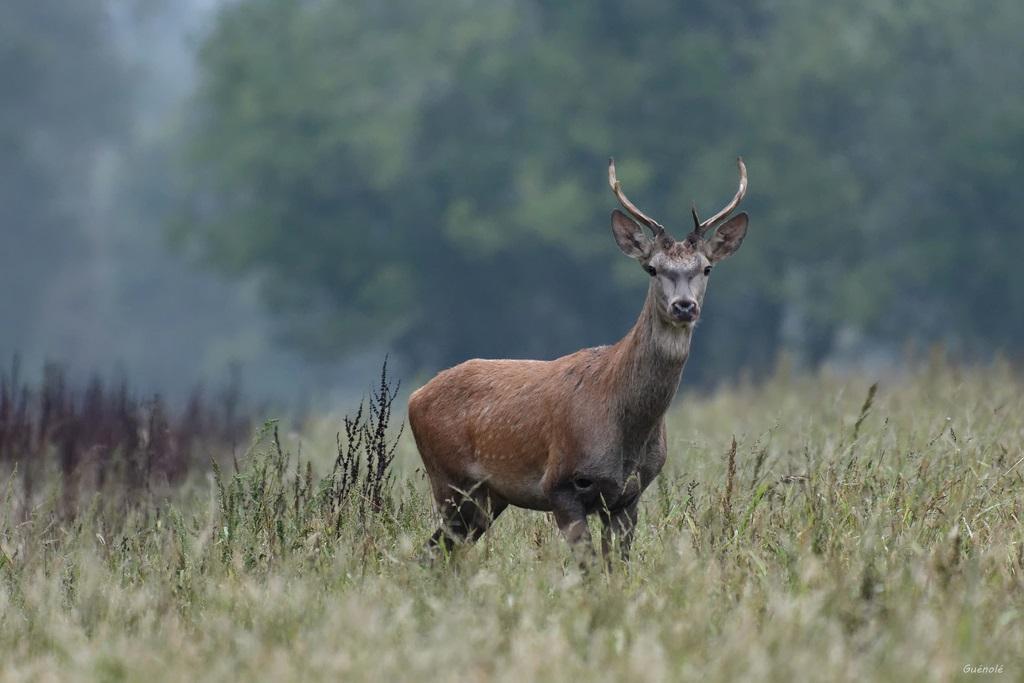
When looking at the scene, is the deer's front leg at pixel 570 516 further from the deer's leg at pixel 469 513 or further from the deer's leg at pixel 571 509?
the deer's leg at pixel 469 513

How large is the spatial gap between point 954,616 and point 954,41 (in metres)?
31.0

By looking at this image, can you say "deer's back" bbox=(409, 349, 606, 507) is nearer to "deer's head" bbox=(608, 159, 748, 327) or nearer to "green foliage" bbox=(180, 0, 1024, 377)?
"deer's head" bbox=(608, 159, 748, 327)

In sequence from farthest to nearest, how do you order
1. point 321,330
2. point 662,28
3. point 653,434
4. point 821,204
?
1. point 321,330
2. point 662,28
3. point 821,204
4. point 653,434

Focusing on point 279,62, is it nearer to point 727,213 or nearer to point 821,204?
point 821,204

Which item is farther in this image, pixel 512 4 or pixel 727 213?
pixel 512 4

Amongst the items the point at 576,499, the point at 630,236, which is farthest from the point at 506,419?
the point at 630,236

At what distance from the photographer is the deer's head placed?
22.7ft

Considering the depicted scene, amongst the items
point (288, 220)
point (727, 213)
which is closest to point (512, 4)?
point (288, 220)

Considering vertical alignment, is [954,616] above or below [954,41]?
below

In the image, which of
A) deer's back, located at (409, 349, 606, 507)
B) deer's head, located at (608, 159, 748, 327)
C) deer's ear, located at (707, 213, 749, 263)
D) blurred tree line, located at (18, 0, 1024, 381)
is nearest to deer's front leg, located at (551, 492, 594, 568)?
deer's back, located at (409, 349, 606, 507)

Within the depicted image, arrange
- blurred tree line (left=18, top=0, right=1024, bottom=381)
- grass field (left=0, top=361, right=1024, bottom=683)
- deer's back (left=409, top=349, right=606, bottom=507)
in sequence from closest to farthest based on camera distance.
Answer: grass field (left=0, top=361, right=1024, bottom=683), deer's back (left=409, top=349, right=606, bottom=507), blurred tree line (left=18, top=0, right=1024, bottom=381)

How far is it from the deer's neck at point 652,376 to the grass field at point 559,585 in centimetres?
46

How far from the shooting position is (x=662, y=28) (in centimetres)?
3438

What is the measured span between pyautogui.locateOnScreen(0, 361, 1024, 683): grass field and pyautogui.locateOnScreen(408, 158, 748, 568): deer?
0.62 feet
